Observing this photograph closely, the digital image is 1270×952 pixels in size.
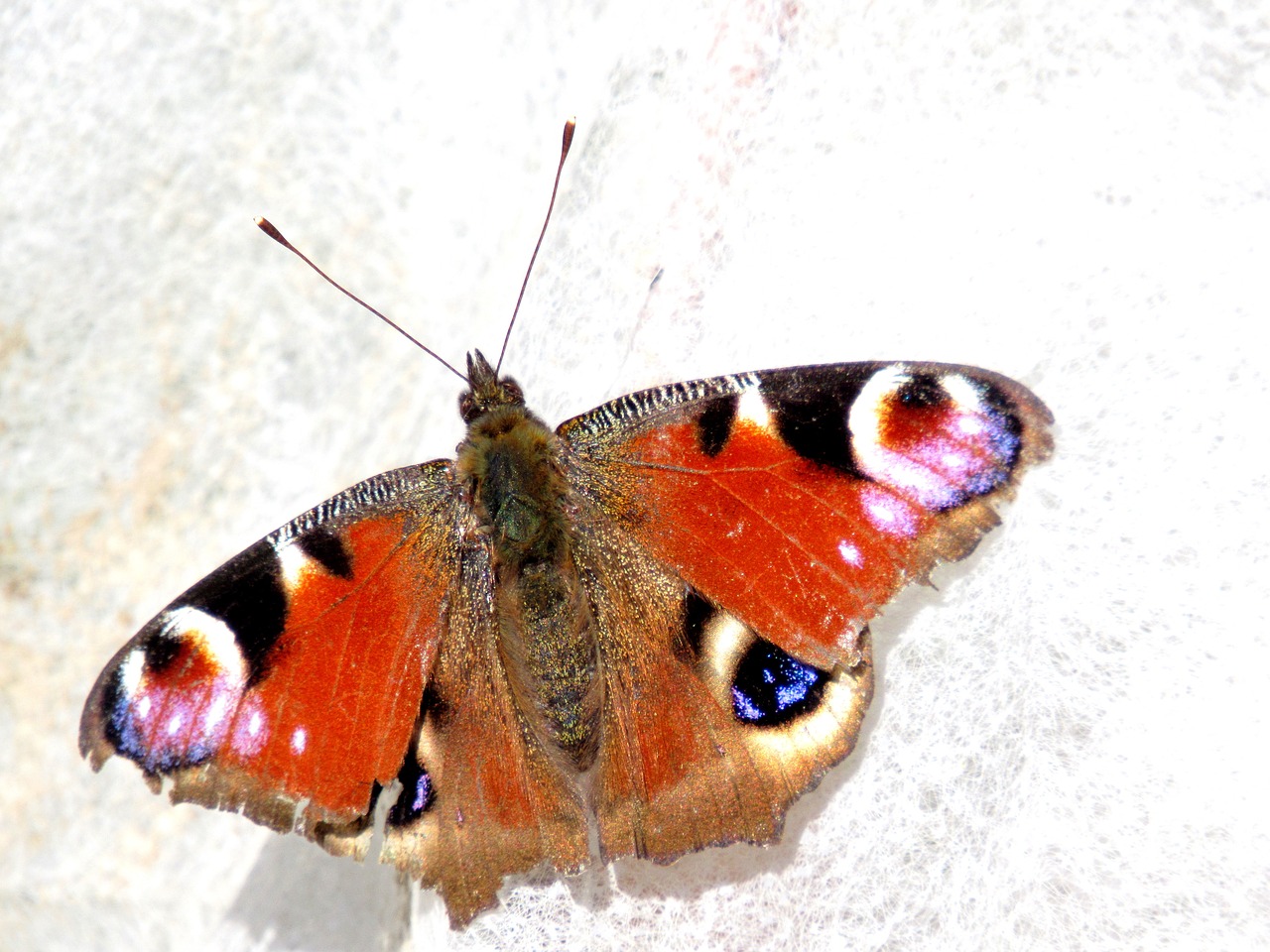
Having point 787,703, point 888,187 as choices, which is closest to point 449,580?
point 787,703

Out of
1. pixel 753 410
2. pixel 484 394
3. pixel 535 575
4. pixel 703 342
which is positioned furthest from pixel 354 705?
pixel 703 342

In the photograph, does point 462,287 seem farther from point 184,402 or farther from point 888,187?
point 888,187

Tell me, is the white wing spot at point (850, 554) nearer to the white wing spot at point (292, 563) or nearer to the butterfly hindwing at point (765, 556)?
the butterfly hindwing at point (765, 556)

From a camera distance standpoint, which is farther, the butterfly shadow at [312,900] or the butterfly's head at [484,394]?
the butterfly shadow at [312,900]

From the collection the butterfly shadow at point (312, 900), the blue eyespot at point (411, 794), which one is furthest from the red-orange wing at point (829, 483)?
the butterfly shadow at point (312, 900)

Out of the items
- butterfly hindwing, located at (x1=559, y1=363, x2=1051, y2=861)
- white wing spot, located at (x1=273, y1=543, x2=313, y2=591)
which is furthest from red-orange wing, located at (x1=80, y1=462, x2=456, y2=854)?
butterfly hindwing, located at (x1=559, y1=363, x2=1051, y2=861)

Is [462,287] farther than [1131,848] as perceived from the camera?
Yes

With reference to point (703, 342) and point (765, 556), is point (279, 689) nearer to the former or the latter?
point (765, 556)
